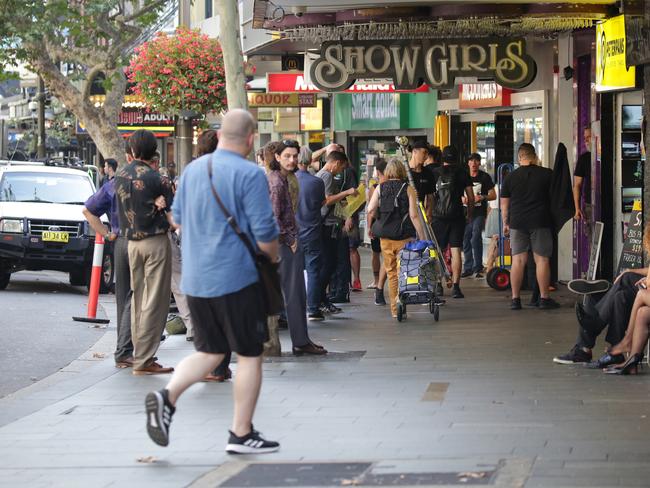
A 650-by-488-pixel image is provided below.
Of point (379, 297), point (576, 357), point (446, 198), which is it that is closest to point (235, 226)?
point (576, 357)

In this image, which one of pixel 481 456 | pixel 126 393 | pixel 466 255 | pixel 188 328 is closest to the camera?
pixel 481 456

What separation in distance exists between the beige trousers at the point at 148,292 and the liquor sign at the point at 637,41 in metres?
4.08

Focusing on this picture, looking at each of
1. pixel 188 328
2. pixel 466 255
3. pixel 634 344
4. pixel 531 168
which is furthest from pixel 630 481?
pixel 466 255

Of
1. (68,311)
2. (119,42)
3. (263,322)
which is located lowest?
(68,311)

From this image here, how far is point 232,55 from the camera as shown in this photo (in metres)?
14.1

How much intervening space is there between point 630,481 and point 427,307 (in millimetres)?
9389

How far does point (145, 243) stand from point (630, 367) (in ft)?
12.4

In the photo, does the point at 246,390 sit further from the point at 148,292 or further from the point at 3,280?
the point at 3,280

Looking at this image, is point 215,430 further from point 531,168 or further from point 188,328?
point 531,168

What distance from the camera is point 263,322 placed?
305 inches

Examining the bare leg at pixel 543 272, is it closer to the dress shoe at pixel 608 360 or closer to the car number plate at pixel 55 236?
the dress shoe at pixel 608 360

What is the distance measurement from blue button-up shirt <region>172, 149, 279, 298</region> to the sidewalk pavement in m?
0.98

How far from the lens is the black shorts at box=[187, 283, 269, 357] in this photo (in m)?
7.63

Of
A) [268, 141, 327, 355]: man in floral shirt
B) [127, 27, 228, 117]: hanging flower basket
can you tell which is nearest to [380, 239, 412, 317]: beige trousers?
[268, 141, 327, 355]: man in floral shirt
